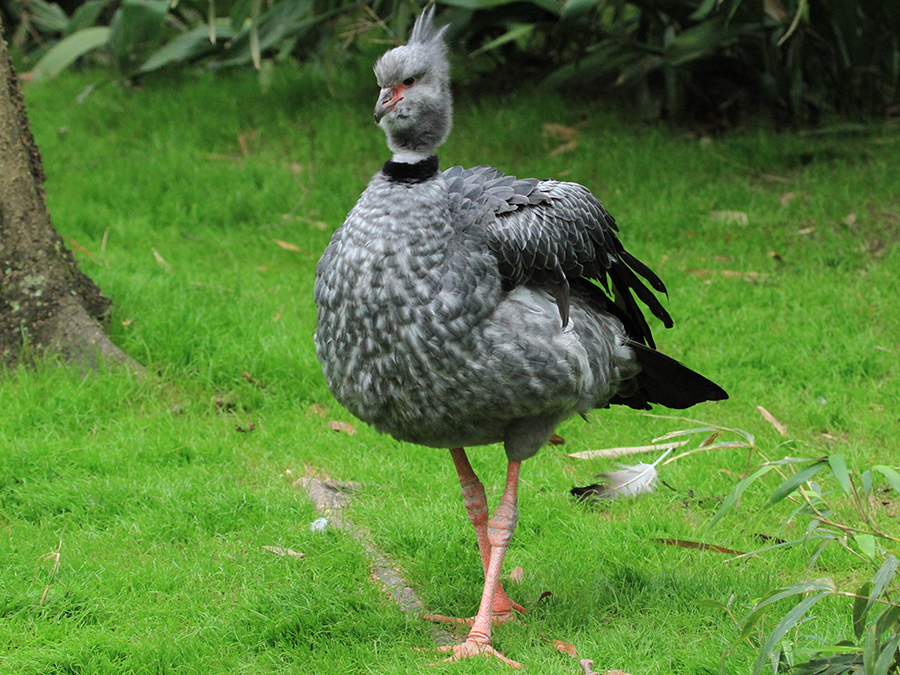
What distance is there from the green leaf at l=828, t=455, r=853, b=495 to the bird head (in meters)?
1.63

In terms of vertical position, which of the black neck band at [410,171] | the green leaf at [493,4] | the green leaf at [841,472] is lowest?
the green leaf at [841,472]

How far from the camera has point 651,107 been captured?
319 inches

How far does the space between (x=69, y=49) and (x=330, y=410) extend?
512cm

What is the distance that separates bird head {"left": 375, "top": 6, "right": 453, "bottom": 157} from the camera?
10.8 ft

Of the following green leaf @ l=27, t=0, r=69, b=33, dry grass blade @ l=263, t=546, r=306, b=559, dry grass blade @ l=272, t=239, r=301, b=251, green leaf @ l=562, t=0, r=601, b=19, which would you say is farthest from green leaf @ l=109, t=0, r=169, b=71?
dry grass blade @ l=263, t=546, r=306, b=559

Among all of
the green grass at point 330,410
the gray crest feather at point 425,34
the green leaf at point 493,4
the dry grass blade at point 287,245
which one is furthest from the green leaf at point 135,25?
the gray crest feather at point 425,34

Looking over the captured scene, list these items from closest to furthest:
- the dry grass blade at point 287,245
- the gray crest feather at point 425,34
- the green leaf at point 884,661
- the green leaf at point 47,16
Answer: the green leaf at point 884,661 → the gray crest feather at point 425,34 → the dry grass blade at point 287,245 → the green leaf at point 47,16

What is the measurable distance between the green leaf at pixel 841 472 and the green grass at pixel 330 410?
3.12ft

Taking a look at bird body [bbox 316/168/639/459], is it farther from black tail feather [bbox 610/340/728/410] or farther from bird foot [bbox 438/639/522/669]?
bird foot [bbox 438/639/522/669]

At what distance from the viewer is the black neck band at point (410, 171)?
331 cm

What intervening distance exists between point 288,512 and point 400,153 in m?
1.64

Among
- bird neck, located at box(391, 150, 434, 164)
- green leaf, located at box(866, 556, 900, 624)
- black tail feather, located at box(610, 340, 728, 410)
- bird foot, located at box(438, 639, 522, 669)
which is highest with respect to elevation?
bird neck, located at box(391, 150, 434, 164)

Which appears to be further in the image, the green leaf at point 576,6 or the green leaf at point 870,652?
the green leaf at point 576,6

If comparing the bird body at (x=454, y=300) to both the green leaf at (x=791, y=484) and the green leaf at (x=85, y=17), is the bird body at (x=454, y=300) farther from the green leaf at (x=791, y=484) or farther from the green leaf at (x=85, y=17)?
the green leaf at (x=85, y=17)
